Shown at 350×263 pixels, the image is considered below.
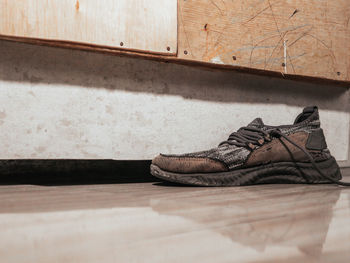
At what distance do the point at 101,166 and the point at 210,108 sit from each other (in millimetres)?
544

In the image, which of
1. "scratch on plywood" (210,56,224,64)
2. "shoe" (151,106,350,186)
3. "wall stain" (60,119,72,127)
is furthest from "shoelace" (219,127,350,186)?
"wall stain" (60,119,72,127)

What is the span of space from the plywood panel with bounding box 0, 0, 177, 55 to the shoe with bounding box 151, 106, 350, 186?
40cm

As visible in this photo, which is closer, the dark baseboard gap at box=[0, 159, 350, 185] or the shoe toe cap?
the shoe toe cap

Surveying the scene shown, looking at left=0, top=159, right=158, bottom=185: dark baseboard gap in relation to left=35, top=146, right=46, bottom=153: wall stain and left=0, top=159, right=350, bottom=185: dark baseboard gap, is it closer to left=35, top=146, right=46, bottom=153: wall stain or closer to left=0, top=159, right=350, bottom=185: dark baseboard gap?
left=0, top=159, right=350, bottom=185: dark baseboard gap

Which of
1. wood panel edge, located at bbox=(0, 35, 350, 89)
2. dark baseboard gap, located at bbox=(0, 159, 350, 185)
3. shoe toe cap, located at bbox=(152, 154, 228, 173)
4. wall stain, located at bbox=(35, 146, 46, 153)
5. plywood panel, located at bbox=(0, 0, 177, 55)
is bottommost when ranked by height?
dark baseboard gap, located at bbox=(0, 159, 350, 185)

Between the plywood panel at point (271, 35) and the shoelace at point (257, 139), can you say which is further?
the plywood panel at point (271, 35)

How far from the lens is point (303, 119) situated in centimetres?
118

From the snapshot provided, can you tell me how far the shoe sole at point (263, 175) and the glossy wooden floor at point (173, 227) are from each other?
16 centimetres

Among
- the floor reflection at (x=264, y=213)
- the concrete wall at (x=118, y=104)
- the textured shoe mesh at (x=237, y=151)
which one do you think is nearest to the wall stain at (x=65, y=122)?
the concrete wall at (x=118, y=104)

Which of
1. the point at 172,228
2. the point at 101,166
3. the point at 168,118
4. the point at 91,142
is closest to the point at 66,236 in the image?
the point at 172,228

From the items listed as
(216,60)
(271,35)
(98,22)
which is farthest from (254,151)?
(98,22)

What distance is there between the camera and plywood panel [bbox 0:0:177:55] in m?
0.99

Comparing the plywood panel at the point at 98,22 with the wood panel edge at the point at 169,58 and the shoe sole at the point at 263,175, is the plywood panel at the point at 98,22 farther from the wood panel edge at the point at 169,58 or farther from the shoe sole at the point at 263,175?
the shoe sole at the point at 263,175

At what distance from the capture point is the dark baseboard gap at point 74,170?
A: 132 cm
